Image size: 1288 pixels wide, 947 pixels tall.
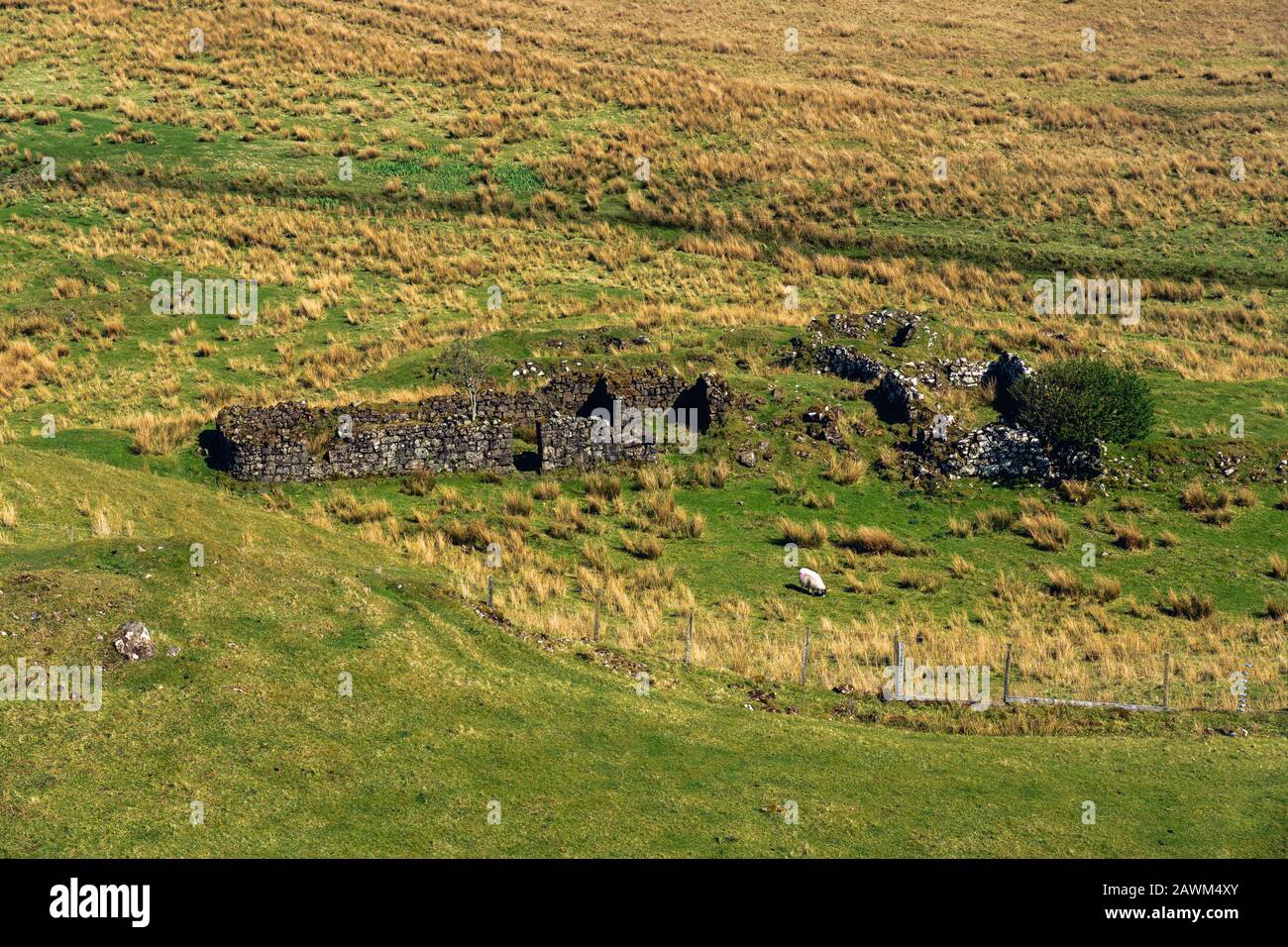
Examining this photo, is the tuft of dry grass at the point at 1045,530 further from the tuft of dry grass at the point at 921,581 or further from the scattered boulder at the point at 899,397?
the scattered boulder at the point at 899,397

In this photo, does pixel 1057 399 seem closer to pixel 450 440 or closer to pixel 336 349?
pixel 450 440

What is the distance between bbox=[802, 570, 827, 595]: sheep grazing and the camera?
35.1m

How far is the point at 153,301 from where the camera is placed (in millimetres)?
53344

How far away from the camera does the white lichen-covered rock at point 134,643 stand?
A: 23.9m

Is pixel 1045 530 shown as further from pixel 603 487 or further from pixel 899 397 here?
pixel 603 487

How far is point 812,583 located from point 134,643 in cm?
1758

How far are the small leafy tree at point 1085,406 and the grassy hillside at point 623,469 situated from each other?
1315mm

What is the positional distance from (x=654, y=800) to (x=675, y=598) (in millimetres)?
12535

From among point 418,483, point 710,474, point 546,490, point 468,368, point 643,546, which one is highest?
point 468,368

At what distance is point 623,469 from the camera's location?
140 feet

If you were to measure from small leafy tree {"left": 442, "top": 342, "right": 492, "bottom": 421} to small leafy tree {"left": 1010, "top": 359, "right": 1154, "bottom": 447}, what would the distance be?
18.0 metres

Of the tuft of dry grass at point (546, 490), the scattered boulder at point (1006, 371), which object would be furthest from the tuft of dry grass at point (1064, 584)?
the tuft of dry grass at point (546, 490)

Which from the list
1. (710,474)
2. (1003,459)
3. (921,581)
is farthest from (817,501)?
(1003,459)

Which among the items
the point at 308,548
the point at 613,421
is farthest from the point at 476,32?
the point at 308,548
